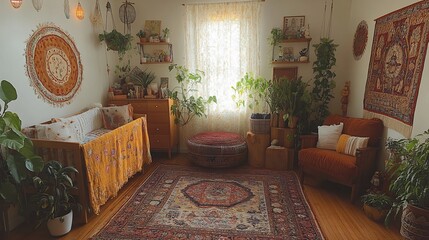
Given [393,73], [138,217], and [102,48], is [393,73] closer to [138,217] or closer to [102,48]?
[138,217]

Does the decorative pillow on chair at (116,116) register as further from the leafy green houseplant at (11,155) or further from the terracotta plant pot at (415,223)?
the terracotta plant pot at (415,223)

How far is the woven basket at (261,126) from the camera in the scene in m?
3.61

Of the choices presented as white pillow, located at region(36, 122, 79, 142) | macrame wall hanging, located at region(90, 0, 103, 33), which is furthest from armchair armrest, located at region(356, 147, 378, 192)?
macrame wall hanging, located at region(90, 0, 103, 33)

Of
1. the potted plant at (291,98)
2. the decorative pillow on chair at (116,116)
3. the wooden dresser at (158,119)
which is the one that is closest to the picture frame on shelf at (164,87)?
the wooden dresser at (158,119)

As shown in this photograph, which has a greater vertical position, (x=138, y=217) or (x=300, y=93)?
(x=300, y=93)

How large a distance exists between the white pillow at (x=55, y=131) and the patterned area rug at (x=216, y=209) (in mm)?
941

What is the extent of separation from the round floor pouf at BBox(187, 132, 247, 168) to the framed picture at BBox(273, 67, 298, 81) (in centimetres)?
117

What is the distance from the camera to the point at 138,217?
240 centimetres

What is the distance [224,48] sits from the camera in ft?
12.6

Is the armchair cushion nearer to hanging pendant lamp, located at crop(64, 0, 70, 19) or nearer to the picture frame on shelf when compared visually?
the picture frame on shelf

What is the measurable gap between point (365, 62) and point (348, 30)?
2.45 ft

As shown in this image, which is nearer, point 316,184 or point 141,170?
point 316,184

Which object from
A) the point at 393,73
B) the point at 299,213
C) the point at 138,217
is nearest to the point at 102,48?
the point at 138,217

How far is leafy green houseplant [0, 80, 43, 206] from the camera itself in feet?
5.92
